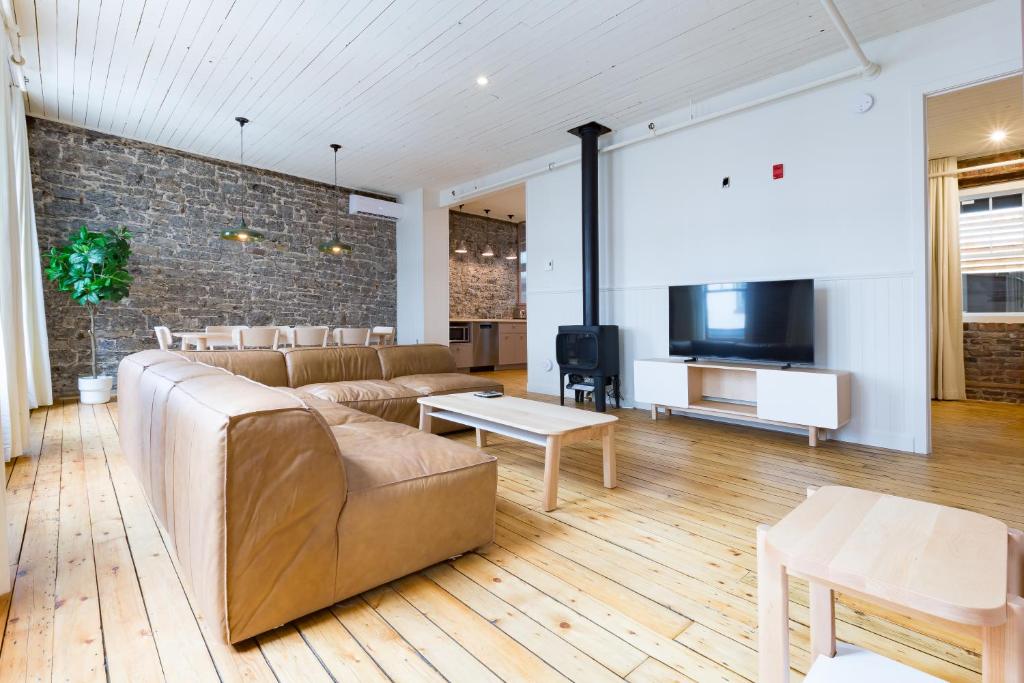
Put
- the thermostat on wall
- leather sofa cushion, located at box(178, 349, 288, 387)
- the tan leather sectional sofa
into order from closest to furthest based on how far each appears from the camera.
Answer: the tan leather sectional sofa, leather sofa cushion, located at box(178, 349, 288, 387), the thermostat on wall

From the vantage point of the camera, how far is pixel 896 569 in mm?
870

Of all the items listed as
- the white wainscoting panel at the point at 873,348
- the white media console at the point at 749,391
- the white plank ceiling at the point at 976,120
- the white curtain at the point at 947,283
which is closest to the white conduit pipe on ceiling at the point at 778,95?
the white plank ceiling at the point at 976,120

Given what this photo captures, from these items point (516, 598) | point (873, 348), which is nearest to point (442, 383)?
point (516, 598)

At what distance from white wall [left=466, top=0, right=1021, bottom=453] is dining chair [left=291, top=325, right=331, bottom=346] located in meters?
3.47

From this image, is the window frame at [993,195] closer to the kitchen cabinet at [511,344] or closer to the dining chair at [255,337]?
the kitchen cabinet at [511,344]

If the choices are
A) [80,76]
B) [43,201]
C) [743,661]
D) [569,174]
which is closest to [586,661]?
[743,661]

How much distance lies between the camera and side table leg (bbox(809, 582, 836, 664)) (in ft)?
3.79

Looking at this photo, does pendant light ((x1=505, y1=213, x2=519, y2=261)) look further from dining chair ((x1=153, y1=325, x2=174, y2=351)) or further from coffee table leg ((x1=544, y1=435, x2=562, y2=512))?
coffee table leg ((x1=544, y1=435, x2=562, y2=512))

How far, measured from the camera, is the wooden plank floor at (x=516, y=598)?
131cm

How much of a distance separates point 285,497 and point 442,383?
2.64 meters

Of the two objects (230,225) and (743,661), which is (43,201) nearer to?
(230,225)

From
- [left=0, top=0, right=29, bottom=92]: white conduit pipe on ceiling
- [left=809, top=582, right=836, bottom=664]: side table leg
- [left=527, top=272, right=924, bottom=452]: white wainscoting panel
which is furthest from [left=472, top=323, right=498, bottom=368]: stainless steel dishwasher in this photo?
Answer: [left=809, top=582, right=836, bottom=664]: side table leg

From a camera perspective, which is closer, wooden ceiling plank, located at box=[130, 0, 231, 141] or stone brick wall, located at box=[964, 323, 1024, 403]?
wooden ceiling plank, located at box=[130, 0, 231, 141]

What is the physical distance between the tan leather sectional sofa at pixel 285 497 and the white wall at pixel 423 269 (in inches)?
216
